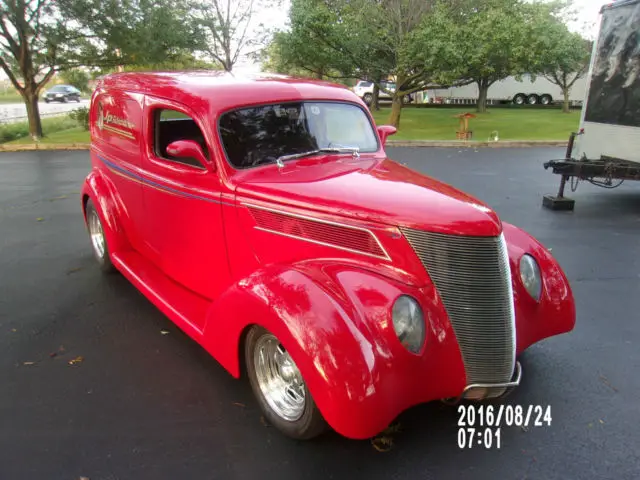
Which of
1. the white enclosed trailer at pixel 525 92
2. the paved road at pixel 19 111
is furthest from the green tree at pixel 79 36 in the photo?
the white enclosed trailer at pixel 525 92

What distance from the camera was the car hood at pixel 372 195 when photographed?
8.17 feet

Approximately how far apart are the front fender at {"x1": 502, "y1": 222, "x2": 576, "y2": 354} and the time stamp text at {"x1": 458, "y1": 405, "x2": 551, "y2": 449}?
14.9 inches

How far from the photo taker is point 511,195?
8555 mm

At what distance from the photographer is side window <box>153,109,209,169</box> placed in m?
3.84

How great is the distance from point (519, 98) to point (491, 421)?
1497 inches

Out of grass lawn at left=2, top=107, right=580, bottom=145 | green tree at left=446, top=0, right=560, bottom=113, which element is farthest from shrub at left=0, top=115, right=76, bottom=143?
green tree at left=446, top=0, right=560, bottom=113

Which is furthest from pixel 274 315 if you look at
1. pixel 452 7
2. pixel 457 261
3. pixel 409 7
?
pixel 452 7

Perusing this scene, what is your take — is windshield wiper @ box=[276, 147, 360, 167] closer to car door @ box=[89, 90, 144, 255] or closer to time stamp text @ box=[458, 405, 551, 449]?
car door @ box=[89, 90, 144, 255]

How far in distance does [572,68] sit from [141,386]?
33.8 m

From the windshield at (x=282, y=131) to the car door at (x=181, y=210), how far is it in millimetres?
205

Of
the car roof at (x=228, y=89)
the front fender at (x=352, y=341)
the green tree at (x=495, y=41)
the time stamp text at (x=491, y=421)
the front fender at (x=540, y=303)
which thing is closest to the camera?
the front fender at (x=352, y=341)

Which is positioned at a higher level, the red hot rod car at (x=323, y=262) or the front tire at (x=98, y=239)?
the red hot rod car at (x=323, y=262)

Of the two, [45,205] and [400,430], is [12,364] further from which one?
[45,205]

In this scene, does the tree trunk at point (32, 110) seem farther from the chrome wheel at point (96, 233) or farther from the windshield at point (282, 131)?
the windshield at point (282, 131)
